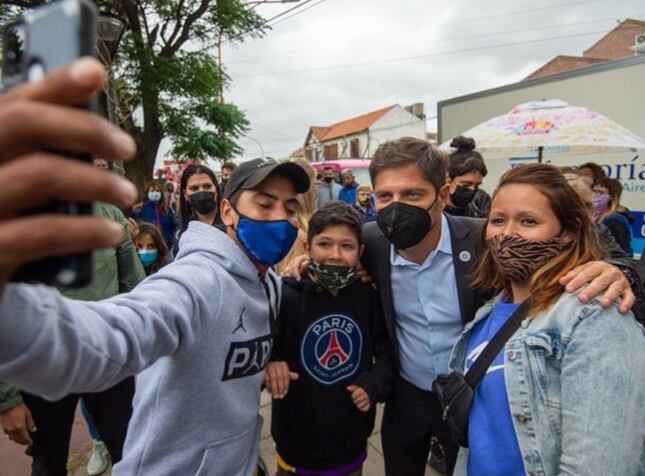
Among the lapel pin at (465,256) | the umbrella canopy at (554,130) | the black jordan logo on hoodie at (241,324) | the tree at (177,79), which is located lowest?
the black jordan logo on hoodie at (241,324)

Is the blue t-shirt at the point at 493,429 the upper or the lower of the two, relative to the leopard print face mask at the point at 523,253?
lower

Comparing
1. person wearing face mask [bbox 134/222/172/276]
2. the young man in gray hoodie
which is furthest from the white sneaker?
the young man in gray hoodie

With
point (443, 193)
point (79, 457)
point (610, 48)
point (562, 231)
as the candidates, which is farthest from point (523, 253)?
point (610, 48)

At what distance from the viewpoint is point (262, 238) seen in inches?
58.4

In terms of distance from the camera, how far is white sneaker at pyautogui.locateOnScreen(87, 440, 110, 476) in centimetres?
279

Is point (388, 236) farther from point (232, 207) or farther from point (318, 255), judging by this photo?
point (232, 207)

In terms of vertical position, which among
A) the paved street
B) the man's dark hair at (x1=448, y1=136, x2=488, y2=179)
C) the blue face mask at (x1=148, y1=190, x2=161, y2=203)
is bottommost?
the paved street

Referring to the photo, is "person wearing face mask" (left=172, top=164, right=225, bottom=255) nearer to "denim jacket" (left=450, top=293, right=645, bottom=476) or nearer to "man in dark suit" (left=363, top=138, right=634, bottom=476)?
"man in dark suit" (left=363, top=138, right=634, bottom=476)

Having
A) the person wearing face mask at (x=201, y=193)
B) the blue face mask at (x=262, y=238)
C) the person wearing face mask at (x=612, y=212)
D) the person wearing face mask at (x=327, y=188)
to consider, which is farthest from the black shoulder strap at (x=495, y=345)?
the person wearing face mask at (x=327, y=188)

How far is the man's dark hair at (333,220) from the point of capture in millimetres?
2029

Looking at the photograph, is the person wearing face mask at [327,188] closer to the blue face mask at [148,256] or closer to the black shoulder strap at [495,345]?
the blue face mask at [148,256]

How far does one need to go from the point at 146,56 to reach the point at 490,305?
13.9 metres

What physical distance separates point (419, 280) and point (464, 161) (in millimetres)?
2166

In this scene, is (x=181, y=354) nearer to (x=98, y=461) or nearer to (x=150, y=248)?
(x=98, y=461)
